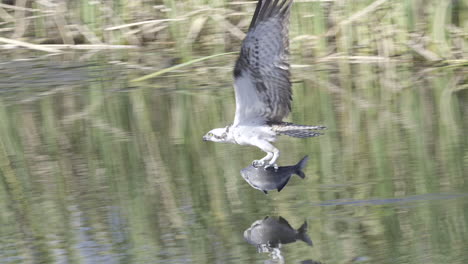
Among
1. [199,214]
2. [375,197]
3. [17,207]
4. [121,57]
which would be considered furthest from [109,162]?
[121,57]

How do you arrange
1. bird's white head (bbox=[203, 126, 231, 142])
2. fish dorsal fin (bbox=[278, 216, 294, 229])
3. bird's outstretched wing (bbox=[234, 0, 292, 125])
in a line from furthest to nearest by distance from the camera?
bird's white head (bbox=[203, 126, 231, 142]) < bird's outstretched wing (bbox=[234, 0, 292, 125]) < fish dorsal fin (bbox=[278, 216, 294, 229])

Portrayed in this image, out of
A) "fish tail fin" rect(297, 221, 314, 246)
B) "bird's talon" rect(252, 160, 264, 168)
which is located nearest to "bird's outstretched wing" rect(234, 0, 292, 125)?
"bird's talon" rect(252, 160, 264, 168)

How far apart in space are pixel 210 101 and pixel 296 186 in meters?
2.78

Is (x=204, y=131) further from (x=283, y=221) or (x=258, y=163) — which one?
(x=283, y=221)

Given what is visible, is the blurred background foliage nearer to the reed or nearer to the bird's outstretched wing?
the reed

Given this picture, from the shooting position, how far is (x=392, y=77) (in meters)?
9.26

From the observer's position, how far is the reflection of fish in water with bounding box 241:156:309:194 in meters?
5.77

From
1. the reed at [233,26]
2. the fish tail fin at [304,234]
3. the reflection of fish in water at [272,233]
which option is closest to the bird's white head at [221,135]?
the reflection of fish in water at [272,233]

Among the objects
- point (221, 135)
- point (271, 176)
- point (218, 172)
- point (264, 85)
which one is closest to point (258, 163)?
point (271, 176)

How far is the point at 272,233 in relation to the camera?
5207mm

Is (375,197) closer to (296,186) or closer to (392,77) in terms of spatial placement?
(296,186)

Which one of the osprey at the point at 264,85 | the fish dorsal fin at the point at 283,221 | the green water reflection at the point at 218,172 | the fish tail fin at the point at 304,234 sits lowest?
the fish tail fin at the point at 304,234

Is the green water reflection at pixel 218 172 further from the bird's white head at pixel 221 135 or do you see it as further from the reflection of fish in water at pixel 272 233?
the bird's white head at pixel 221 135

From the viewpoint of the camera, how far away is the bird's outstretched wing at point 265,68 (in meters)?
5.76
